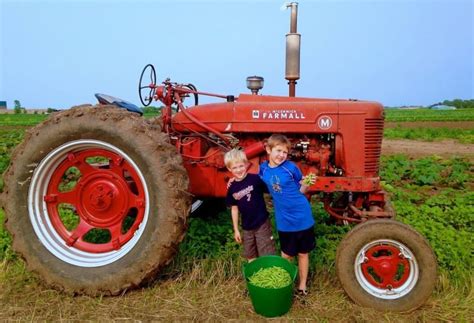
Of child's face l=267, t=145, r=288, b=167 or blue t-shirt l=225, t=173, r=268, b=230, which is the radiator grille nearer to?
child's face l=267, t=145, r=288, b=167

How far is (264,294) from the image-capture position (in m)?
2.99

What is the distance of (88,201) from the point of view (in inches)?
142

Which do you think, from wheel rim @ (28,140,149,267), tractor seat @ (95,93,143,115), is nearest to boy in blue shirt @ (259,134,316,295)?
wheel rim @ (28,140,149,267)

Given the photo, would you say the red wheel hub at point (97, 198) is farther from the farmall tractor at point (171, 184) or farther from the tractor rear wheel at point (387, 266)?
the tractor rear wheel at point (387, 266)

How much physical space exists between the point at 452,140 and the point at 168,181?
16.3 meters

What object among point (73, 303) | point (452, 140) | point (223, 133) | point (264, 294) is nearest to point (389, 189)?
point (223, 133)

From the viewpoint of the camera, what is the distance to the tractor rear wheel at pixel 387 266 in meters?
3.12

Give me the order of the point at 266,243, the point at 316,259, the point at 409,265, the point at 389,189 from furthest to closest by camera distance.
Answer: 1. the point at 389,189
2. the point at 316,259
3. the point at 266,243
4. the point at 409,265

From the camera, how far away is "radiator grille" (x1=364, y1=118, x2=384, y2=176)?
362cm

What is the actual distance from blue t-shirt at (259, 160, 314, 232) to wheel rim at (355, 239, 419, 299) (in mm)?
466

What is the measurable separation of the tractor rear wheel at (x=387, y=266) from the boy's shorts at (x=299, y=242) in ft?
0.83

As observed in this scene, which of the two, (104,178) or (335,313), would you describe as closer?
(335,313)

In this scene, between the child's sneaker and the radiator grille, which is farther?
the radiator grille

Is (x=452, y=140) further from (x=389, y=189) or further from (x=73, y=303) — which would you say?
(x=73, y=303)
